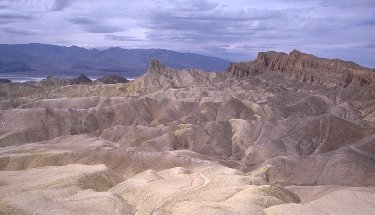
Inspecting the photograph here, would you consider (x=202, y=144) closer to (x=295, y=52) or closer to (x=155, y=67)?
(x=155, y=67)

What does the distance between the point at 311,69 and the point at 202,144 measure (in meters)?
90.5

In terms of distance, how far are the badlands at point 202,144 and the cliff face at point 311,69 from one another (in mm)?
451

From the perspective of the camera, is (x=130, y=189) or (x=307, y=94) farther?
(x=307, y=94)

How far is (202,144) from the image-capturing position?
9431 cm

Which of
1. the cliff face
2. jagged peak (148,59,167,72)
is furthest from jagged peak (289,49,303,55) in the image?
jagged peak (148,59,167,72)

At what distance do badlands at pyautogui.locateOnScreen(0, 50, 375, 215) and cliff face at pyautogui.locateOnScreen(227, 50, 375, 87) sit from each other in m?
0.45

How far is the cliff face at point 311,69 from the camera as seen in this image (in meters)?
157

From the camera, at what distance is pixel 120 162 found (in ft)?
226

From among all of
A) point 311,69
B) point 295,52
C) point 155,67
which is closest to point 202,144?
point 311,69

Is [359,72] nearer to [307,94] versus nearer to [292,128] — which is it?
→ [307,94]

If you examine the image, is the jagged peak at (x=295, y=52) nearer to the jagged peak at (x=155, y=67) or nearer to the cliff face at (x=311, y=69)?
the cliff face at (x=311, y=69)

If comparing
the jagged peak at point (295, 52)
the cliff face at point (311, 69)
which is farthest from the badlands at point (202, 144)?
the jagged peak at point (295, 52)

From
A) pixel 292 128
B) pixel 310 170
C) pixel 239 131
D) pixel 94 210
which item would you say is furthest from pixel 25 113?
pixel 94 210

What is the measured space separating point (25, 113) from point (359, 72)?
101 metres
